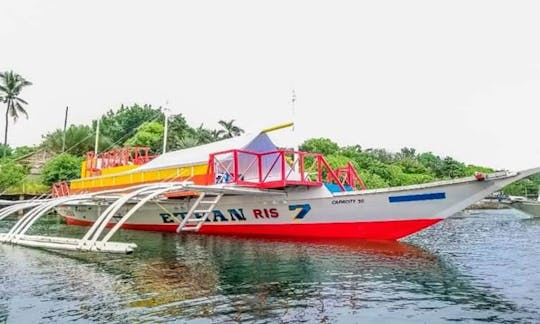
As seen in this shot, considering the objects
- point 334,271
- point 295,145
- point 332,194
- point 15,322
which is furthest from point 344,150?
point 15,322

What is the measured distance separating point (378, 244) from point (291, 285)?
24.6ft

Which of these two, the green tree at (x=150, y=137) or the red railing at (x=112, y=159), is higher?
the green tree at (x=150, y=137)

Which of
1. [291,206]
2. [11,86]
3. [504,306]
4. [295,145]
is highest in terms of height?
[11,86]

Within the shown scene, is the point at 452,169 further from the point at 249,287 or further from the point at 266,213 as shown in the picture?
Answer: the point at 249,287

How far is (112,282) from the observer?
10.2 meters

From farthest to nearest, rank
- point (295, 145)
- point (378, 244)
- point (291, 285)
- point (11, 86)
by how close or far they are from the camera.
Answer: point (11, 86), point (295, 145), point (378, 244), point (291, 285)

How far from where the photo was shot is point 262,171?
2062 centimetres

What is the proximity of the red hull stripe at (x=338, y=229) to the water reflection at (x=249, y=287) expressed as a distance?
5.91 ft

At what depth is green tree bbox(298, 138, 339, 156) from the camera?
65.6 meters

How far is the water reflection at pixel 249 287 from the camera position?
7.56m

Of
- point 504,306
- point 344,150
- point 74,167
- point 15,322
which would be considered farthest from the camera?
point 344,150

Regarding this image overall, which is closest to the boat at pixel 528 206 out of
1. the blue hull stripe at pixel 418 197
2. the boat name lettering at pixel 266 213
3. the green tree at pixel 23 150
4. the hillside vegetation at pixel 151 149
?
the hillside vegetation at pixel 151 149

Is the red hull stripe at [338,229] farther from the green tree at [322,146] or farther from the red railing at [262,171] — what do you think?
the green tree at [322,146]

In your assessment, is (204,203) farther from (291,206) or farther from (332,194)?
(332,194)
